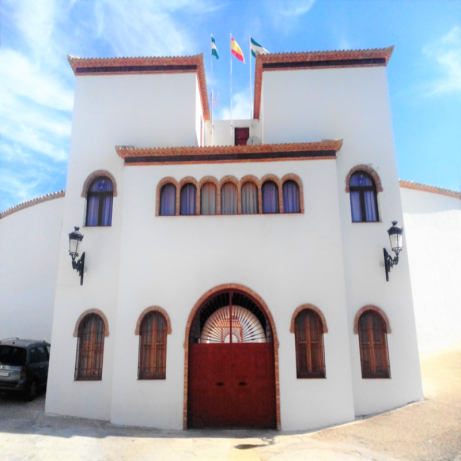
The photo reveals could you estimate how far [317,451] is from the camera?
22.7ft

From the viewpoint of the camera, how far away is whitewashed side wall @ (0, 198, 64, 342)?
42.3ft

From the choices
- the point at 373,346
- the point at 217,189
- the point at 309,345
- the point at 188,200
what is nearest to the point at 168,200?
the point at 188,200

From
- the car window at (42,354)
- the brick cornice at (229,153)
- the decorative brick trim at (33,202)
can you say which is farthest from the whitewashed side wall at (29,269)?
the brick cornice at (229,153)

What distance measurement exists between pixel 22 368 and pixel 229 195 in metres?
6.85

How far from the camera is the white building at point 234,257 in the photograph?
8.60m

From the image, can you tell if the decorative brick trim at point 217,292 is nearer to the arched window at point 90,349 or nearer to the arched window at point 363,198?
the arched window at point 90,349

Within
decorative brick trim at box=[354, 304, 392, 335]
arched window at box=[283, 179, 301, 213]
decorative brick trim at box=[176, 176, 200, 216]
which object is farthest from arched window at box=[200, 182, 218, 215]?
decorative brick trim at box=[354, 304, 392, 335]

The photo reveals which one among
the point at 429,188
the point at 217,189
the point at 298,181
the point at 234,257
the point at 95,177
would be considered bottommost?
the point at 234,257

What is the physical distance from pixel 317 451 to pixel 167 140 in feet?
26.6

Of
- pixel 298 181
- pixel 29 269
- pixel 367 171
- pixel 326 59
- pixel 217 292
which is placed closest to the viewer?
pixel 217 292

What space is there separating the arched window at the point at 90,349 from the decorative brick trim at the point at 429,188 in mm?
11151

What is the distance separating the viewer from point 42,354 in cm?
1093

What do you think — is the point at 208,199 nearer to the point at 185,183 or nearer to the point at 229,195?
the point at 229,195

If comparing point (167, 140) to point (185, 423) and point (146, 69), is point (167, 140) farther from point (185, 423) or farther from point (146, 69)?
point (185, 423)
